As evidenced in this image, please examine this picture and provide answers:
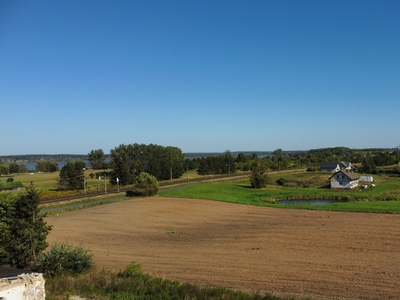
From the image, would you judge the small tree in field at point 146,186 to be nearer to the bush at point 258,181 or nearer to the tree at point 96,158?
the bush at point 258,181

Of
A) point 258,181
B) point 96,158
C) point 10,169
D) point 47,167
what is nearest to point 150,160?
point 258,181

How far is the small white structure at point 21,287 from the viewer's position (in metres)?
7.93

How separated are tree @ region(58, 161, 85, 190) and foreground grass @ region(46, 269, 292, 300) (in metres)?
52.3

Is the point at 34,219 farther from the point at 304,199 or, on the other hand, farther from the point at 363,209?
the point at 304,199

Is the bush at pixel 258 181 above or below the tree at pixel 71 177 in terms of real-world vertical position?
below

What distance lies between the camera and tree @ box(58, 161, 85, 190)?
62156 mm

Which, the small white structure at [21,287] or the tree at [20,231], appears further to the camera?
the tree at [20,231]

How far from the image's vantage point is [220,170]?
334ft

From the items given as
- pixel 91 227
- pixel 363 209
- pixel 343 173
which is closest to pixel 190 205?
pixel 91 227

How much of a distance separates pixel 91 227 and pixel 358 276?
2164 cm

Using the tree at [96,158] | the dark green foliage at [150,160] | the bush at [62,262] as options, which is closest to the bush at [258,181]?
the dark green foliage at [150,160]

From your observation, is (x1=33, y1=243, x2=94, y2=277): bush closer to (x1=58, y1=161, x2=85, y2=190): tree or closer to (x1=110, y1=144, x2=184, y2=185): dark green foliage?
(x1=58, y1=161, x2=85, y2=190): tree

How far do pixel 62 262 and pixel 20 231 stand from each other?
2.62 m

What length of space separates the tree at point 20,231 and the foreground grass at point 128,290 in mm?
4013
